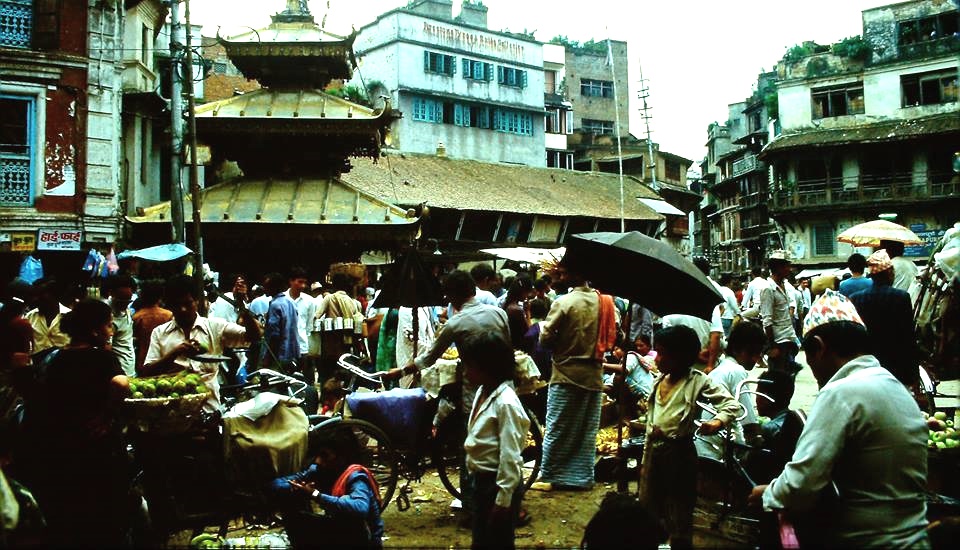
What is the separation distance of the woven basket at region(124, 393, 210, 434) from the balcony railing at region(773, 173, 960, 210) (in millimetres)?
41828

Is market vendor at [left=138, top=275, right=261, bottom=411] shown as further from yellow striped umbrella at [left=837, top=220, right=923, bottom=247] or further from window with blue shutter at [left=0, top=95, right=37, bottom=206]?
window with blue shutter at [left=0, top=95, right=37, bottom=206]

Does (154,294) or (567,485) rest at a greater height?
(154,294)

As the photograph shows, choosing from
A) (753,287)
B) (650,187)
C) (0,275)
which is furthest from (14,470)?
(650,187)

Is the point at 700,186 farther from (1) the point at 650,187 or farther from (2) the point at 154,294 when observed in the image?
(2) the point at 154,294

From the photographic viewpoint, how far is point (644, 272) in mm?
6363

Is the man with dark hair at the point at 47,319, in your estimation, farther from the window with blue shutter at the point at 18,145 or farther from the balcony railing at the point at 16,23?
the balcony railing at the point at 16,23

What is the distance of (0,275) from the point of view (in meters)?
17.5

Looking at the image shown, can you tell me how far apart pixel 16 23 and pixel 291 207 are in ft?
23.4

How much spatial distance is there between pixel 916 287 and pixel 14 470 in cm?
773

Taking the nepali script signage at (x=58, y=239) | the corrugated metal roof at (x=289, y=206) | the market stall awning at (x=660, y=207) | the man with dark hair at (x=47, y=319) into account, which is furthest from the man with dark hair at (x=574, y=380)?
the market stall awning at (x=660, y=207)

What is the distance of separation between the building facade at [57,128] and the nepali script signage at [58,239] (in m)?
0.02

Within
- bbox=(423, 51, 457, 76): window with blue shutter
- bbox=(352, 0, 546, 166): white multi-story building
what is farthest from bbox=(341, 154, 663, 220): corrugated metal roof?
bbox=(423, 51, 457, 76): window with blue shutter

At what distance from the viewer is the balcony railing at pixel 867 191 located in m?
39.6

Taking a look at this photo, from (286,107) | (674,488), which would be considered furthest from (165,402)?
(286,107)
